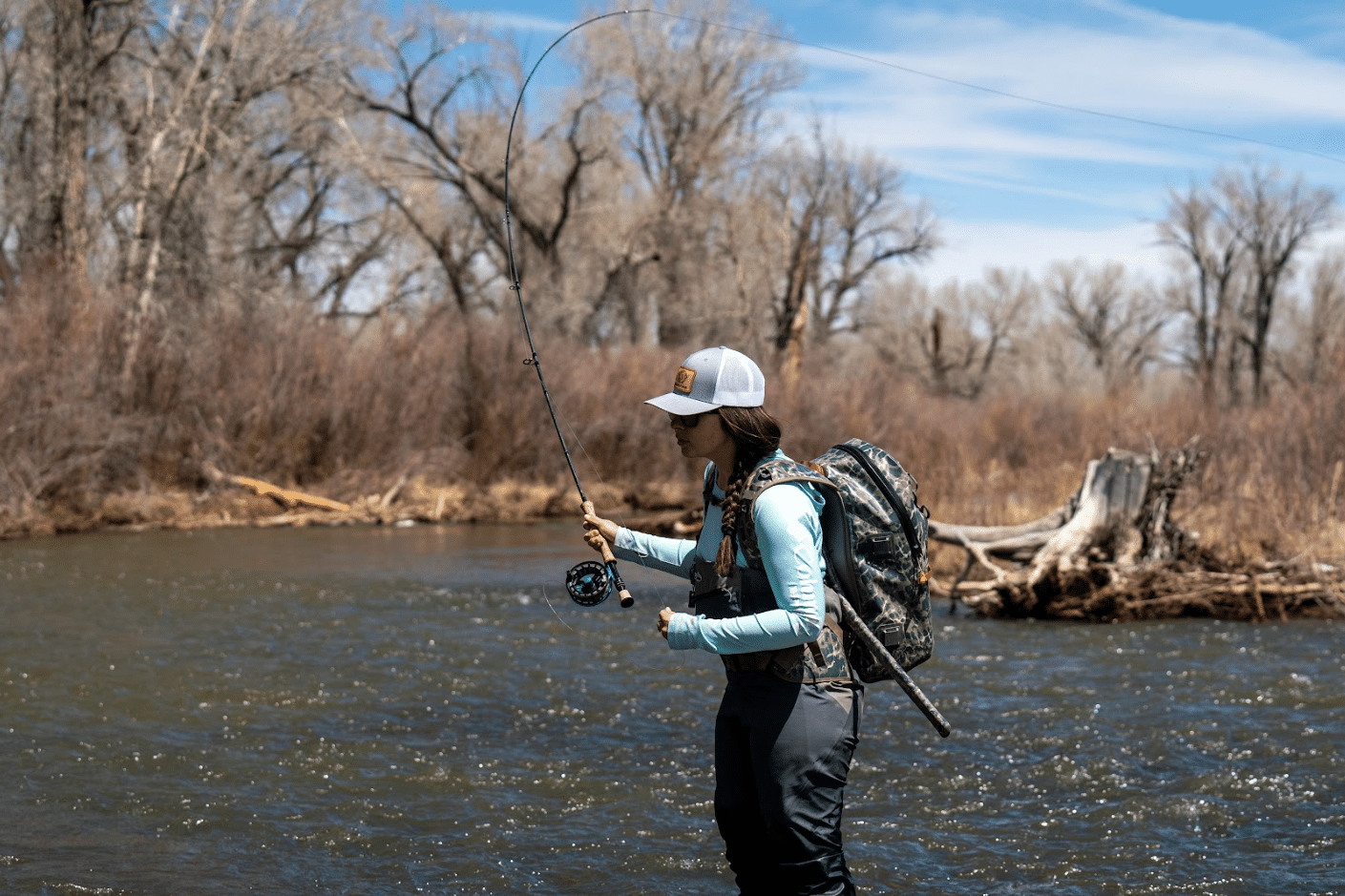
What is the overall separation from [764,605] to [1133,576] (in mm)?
9451

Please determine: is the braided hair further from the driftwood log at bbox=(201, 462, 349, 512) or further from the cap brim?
the driftwood log at bbox=(201, 462, 349, 512)

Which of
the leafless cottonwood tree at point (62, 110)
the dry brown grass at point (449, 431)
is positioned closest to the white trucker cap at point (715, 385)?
the dry brown grass at point (449, 431)

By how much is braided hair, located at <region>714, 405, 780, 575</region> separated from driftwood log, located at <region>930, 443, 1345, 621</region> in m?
8.94

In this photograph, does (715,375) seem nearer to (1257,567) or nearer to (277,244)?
(1257,567)

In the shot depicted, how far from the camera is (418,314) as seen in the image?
127 feet

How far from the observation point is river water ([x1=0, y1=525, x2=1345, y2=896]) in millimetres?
5688

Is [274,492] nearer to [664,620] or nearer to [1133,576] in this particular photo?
[1133,576]

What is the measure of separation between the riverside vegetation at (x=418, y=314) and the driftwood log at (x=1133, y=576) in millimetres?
453

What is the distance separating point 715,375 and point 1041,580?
9.18 meters

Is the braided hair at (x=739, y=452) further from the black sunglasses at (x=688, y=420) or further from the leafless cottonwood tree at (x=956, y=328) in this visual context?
the leafless cottonwood tree at (x=956, y=328)

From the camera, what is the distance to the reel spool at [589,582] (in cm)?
408

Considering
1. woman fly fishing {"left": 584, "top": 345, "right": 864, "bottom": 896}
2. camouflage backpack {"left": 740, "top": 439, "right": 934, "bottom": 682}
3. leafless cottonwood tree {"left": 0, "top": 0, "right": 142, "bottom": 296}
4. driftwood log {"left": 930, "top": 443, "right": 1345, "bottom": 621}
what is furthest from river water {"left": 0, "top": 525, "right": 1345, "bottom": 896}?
leafless cottonwood tree {"left": 0, "top": 0, "right": 142, "bottom": 296}

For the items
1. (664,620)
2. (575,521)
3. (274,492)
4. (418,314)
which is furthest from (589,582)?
(418,314)

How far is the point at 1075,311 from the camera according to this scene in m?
76.2
